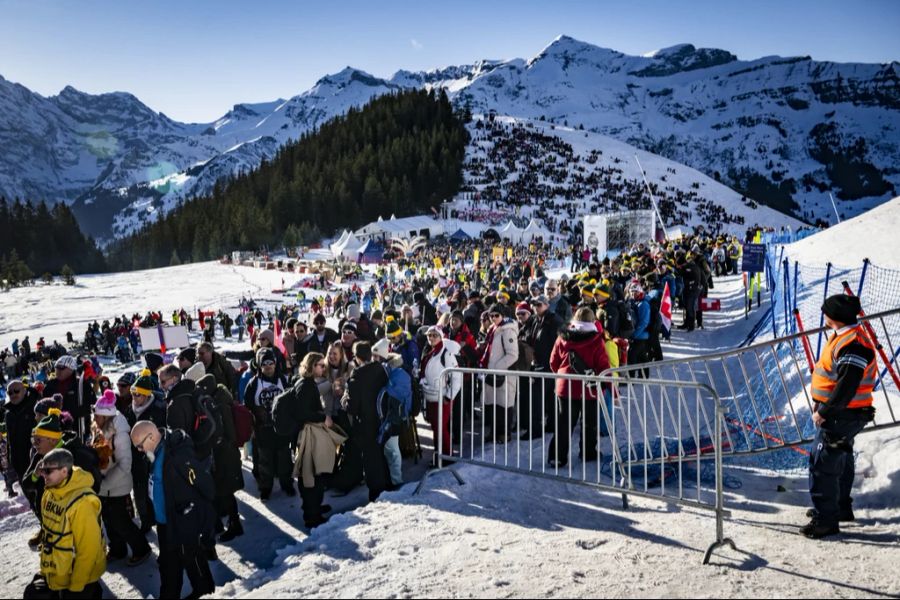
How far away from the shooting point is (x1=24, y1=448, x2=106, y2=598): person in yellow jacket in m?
3.32

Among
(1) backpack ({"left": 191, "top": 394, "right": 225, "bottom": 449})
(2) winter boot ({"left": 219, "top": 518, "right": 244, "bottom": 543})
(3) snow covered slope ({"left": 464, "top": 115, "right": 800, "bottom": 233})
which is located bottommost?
(2) winter boot ({"left": 219, "top": 518, "right": 244, "bottom": 543})

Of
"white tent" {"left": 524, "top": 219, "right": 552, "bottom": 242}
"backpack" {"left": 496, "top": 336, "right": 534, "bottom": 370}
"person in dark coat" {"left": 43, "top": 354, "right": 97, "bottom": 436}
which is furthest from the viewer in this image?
"white tent" {"left": 524, "top": 219, "right": 552, "bottom": 242}

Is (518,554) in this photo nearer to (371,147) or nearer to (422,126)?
(371,147)

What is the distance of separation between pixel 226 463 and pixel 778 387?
21.0ft

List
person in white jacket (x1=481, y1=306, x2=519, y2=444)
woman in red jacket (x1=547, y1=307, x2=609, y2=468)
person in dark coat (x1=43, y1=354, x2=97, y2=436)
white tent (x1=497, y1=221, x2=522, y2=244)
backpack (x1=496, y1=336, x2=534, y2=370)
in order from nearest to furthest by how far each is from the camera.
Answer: woman in red jacket (x1=547, y1=307, x2=609, y2=468)
person in white jacket (x1=481, y1=306, x2=519, y2=444)
person in dark coat (x1=43, y1=354, x2=97, y2=436)
backpack (x1=496, y1=336, x2=534, y2=370)
white tent (x1=497, y1=221, x2=522, y2=244)

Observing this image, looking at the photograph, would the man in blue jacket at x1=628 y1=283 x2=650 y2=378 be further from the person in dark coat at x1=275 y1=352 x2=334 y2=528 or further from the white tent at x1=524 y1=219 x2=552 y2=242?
the white tent at x1=524 y1=219 x2=552 y2=242

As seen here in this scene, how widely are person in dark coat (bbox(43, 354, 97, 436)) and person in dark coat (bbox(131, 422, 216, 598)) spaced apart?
339cm

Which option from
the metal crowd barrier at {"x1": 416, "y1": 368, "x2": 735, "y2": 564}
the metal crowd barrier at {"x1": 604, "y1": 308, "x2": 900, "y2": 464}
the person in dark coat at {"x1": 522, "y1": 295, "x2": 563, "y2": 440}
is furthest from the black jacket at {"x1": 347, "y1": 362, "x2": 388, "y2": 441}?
the person in dark coat at {"x1": 522, "y1": 295, "x2": 563, "y2": 440}

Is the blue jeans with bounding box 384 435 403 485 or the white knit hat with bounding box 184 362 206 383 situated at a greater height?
the white knit hat with bounding box 184 362 206 383

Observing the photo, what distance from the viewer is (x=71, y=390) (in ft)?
20.9

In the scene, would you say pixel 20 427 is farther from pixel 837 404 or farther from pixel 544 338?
pixel 837 404

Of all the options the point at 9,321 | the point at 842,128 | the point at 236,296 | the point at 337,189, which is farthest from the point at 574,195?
the point at 842,128

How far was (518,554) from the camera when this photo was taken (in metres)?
3.54

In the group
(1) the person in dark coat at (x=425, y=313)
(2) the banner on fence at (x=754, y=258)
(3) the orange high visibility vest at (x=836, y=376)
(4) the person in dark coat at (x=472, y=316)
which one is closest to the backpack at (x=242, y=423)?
(4) the person in dark coat at (x=472, y=316)
